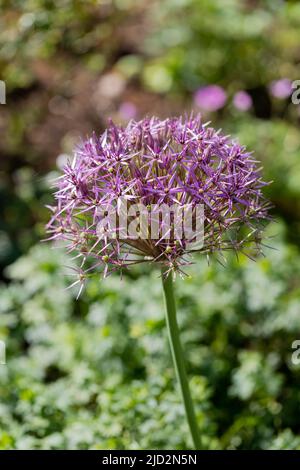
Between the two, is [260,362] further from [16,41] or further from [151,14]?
[151,14]

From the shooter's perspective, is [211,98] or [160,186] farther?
[211,98]

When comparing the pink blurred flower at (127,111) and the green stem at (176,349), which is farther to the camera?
the pink blurred flower at (127,111)

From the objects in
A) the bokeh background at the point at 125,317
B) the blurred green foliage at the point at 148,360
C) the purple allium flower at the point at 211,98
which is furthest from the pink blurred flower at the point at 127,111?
the blurred green foliage at the point at 148,360

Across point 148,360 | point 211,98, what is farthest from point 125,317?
point 211,98

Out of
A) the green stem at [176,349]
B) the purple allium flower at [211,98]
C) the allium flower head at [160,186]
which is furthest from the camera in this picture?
the purple allium flower at [211,98]

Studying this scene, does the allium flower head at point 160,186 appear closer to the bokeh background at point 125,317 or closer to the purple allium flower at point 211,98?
the bokeh background at point 125,317

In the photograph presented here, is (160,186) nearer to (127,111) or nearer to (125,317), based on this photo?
(125,317)
